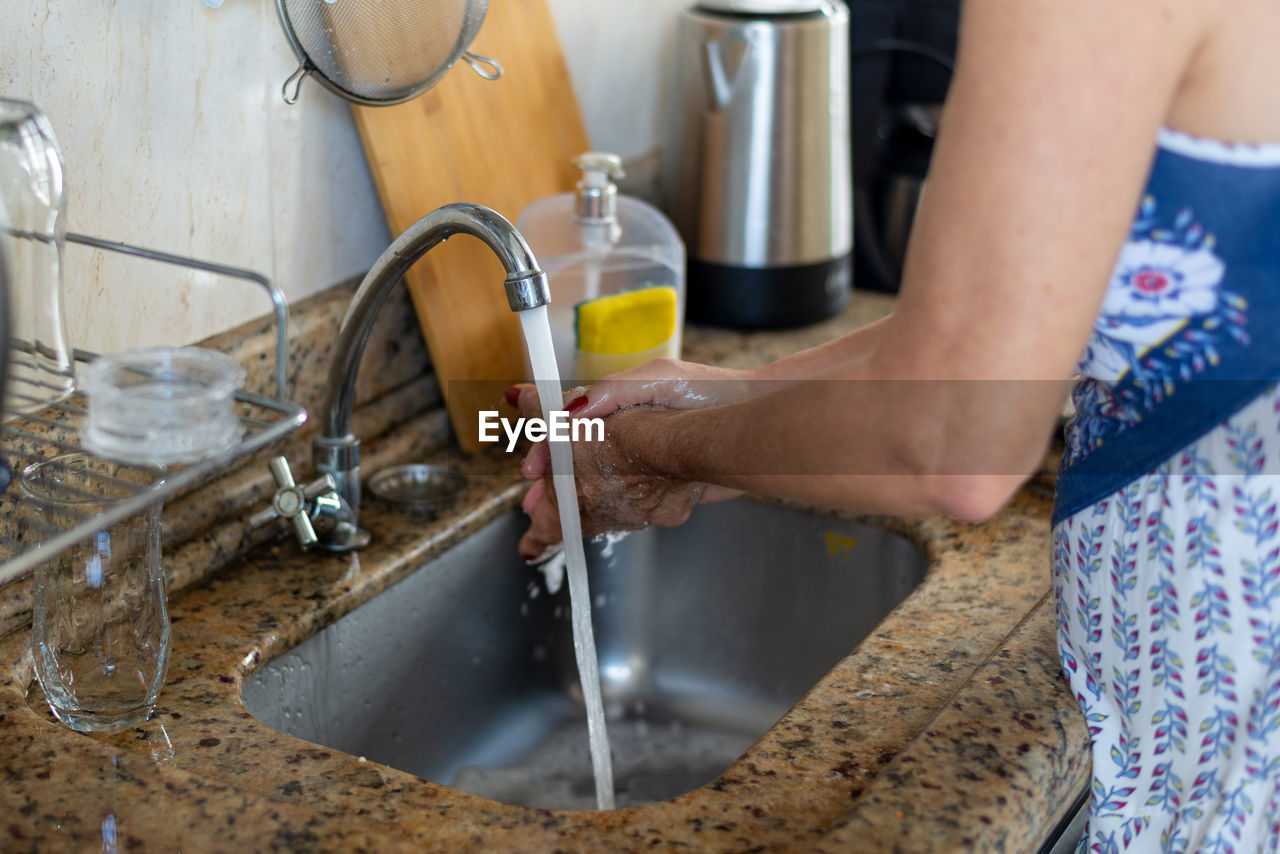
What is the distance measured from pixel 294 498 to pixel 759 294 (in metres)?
0.69

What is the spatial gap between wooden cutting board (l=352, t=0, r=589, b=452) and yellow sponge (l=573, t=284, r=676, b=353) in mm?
111

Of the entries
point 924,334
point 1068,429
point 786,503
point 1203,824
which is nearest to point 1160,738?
point 1203,824

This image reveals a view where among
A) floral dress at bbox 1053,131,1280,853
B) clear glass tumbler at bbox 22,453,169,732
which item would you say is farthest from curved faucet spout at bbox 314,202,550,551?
floral dress at bbox 1053,131,1280,853

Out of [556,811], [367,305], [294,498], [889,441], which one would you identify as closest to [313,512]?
[294,498]

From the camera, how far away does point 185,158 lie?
100cm

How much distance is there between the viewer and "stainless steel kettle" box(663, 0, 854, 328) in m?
1.42

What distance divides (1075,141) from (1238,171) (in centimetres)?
12

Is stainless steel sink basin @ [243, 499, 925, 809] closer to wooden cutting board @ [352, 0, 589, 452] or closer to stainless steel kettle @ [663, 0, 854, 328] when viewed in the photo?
wooden cutting board @ [352, 0, 589, 452]

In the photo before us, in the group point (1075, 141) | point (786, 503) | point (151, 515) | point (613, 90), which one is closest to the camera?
point (1075, 141)

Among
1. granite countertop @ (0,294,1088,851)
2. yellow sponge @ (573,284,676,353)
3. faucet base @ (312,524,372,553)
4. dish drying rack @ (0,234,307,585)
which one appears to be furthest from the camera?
yellow sponge @ (573,284,676,353)

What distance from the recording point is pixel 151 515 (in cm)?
82

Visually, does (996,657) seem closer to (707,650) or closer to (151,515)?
(707,650)

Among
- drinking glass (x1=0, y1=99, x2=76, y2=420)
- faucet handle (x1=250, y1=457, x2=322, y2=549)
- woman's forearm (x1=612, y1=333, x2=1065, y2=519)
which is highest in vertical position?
drinking glass (x1=0, y1=99, x2=76, y2=420)

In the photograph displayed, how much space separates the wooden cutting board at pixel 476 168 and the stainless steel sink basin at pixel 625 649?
0.17 metres
